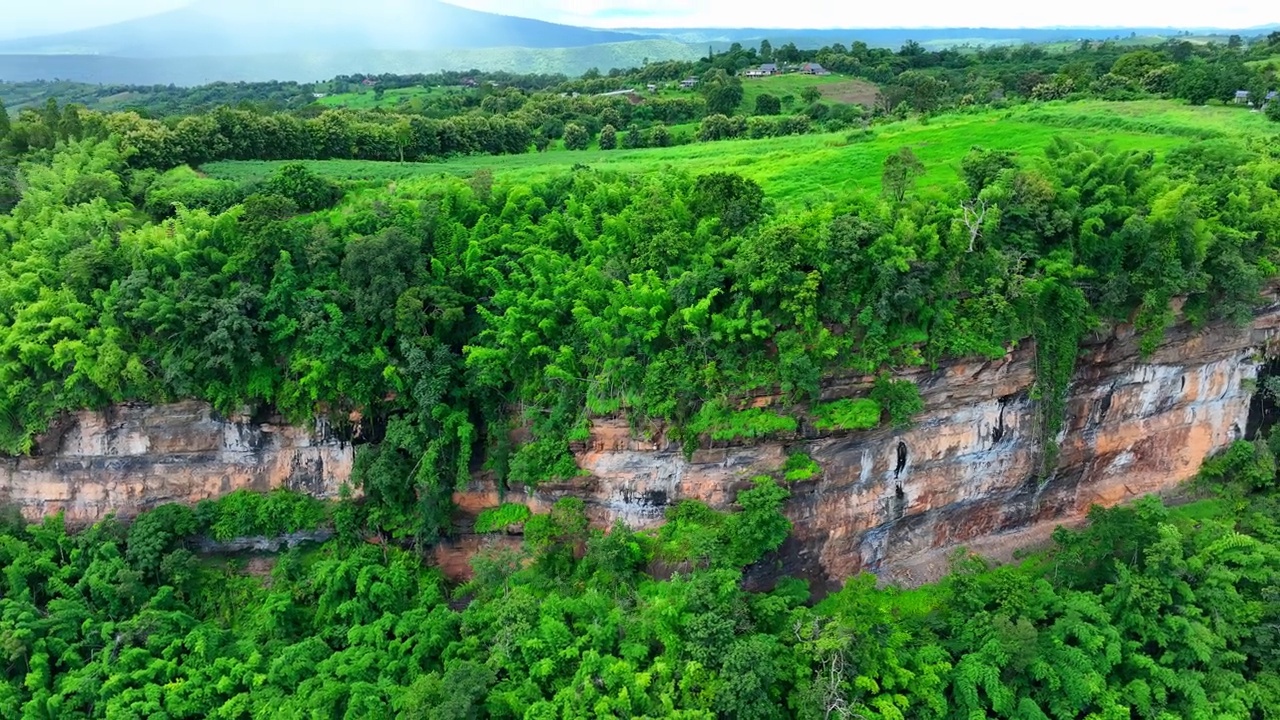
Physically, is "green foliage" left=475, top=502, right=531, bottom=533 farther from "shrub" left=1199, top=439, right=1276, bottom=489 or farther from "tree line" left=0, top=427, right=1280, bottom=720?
"shrub" left=1199, top=439, right=1276, bottom=489

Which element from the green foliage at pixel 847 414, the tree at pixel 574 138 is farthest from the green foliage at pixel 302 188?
the green foliage at pixel 847 414

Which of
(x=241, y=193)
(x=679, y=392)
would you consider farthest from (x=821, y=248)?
(x=241, y=193)

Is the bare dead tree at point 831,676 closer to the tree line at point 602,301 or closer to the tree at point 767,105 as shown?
the tree line at point 602,301

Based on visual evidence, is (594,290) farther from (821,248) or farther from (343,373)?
(343,373)

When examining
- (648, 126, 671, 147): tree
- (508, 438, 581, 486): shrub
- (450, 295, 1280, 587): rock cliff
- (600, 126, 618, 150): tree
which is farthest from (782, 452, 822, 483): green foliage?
(600, 126, 618, 150): tree

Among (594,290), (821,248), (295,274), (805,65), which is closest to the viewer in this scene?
(821,248)
